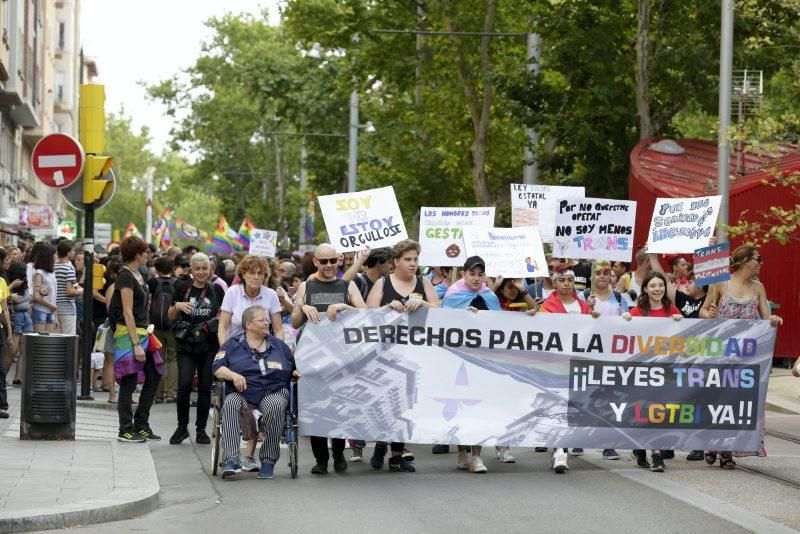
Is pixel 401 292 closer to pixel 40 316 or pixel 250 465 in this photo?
pixel 250 465

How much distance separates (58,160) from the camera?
16609mm

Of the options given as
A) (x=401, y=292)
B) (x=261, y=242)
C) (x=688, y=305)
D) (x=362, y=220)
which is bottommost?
(x=688, y=305)

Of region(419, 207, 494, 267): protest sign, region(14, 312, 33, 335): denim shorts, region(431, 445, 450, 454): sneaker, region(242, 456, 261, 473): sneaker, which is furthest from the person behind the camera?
region(14, 312, 33, 335): denim shorts

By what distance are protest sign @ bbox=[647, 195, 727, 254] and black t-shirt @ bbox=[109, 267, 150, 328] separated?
16.6 ft

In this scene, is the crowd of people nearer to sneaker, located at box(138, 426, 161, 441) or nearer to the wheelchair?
sneaker, located at box(138, 426, 161, 441)

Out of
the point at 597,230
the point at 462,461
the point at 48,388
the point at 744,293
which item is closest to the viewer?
the point at 462,461

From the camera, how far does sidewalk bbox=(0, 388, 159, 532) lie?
9.70 meters

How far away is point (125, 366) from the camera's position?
13.9m

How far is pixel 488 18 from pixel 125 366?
2159 centimetres

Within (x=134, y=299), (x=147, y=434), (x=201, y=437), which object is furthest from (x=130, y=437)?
(x=134, y=299)

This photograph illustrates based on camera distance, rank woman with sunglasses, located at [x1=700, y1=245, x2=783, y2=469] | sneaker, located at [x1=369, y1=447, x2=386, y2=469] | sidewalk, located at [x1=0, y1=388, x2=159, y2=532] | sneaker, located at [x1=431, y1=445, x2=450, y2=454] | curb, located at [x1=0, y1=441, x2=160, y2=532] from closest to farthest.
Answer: curb, located at [x1=0, y1=441, x2=160, y2=532]
sidewalk, located at [x1=0, y1=388, x2=159, y2=532]
sneaker, located at [x1=369, y1=447, x2=386, y2=469]
woman with sunglasses, located at [x1=700, y1=245, x2=783, y2=469]
sneaker, located at [x1=431, y1=445, x2=450, y2=454]

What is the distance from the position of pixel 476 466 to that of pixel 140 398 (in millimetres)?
3446

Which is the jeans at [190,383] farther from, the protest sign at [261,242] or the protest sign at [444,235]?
A: the protest sign at [261,242]

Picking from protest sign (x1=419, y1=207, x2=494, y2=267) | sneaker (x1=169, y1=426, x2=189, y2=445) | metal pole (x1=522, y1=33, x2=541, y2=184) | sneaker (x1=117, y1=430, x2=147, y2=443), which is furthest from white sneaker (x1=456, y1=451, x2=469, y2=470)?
metal pole (x1=522, y1=33, x2=541, y2=184)
